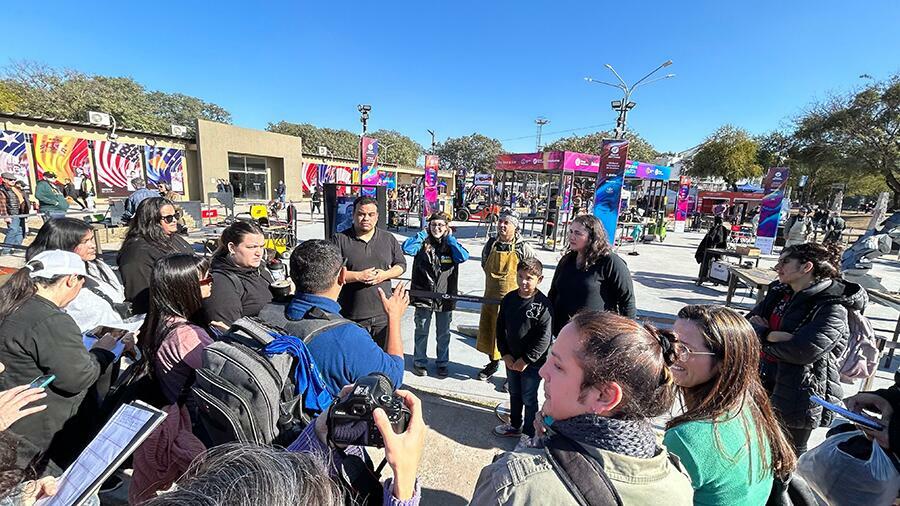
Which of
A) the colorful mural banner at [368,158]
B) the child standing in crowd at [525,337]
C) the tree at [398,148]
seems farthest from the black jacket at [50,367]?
the tree at [398,148]

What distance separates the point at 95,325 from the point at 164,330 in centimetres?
129

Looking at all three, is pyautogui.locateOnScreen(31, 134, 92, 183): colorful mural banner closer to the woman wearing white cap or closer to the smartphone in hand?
the woman wearing white cap

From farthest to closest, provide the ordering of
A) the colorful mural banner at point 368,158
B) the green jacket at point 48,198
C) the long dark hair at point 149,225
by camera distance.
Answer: the colorful mural banner at point 368,158, the green jacket at point 48,198, the long dark hair at point 149,225

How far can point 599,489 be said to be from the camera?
771 mm

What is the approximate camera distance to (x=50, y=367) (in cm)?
165

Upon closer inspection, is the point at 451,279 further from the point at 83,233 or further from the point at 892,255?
the point at 892,255

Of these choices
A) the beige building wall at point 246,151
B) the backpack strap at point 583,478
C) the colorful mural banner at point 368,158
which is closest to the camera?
the backpack strap at point 583,478

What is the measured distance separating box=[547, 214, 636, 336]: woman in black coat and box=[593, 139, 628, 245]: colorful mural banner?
7.70 meters

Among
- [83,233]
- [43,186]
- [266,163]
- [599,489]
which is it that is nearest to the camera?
[599,489]

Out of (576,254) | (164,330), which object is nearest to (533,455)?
(164,330)

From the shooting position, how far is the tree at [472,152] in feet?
180

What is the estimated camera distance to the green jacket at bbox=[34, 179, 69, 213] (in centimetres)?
864

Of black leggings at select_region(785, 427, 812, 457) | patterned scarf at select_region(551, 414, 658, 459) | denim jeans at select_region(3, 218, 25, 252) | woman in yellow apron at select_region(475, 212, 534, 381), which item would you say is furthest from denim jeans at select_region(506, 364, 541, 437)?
denim jeans at select_region(3, 218, 25, 252)

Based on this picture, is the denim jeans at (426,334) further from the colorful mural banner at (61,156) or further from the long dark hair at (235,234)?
the colorful mural banner at (61,156)
